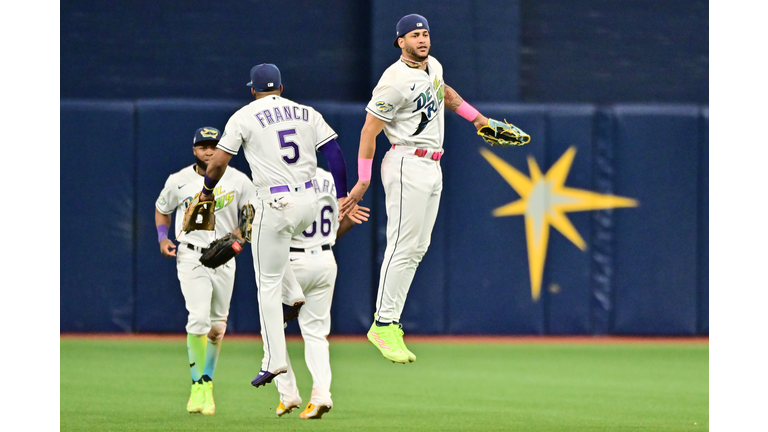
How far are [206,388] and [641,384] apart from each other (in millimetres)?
4021

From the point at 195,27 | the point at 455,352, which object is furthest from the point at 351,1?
the point at 455,352

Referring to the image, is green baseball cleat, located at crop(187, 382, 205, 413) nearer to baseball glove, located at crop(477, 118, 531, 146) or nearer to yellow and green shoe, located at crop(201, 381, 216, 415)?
yellow and green shoe, located at crop(201, 381, 216, 415)

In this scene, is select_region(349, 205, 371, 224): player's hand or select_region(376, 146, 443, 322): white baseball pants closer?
select_region(349, 205, 371, 224): player's hand

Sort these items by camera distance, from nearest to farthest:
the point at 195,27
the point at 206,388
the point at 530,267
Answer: the point at 206,388, the point at 530,267, the point at 195,27

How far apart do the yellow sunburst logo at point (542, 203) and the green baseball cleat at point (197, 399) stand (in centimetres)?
518

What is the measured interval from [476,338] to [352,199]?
6550 millimetres

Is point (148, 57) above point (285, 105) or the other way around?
above

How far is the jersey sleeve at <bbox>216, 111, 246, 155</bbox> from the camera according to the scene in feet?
17.6

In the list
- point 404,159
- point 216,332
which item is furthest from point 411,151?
point 216,332

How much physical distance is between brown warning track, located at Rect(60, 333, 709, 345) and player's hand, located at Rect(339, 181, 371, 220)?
5964mm

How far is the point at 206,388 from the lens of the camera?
22.9 feet

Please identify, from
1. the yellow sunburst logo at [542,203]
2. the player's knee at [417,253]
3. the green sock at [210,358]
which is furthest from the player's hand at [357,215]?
the yellow sunburst logo at [542,203]

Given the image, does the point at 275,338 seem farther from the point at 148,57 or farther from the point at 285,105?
the point at 148,57

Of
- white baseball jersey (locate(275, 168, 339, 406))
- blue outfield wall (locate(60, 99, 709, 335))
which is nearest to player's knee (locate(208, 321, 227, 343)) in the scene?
white baseball jersey (locate(275, 168, 339, 406))
